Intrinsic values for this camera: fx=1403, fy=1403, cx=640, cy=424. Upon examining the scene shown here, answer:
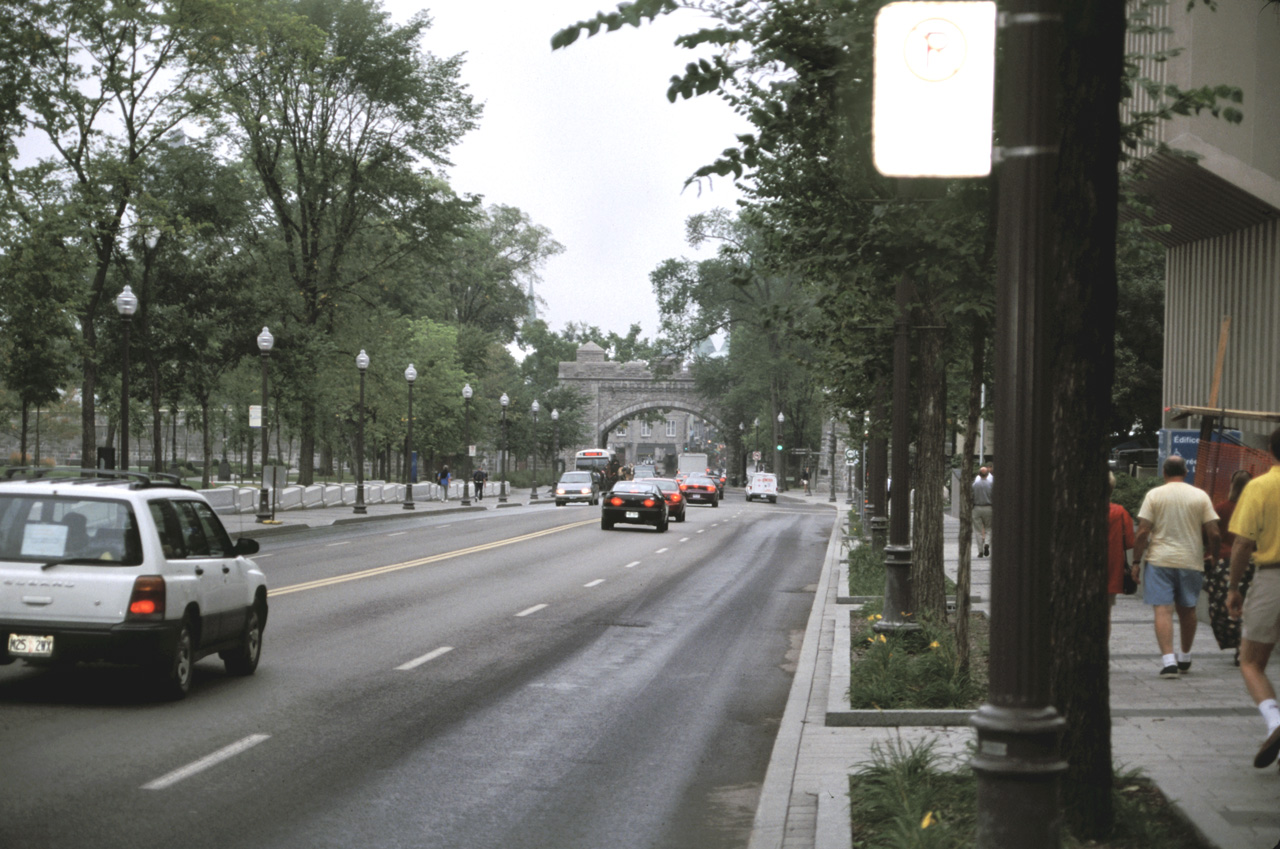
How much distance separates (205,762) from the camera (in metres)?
8.12

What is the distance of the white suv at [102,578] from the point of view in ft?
31.3

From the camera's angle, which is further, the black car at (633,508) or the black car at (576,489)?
the black car at (576,489)

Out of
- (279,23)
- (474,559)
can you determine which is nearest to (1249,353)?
(474,559)

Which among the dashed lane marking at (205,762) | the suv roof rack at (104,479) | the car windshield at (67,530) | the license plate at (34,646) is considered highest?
the suv roof rack at (104,479)

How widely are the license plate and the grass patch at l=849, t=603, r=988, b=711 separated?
5561 millimetres

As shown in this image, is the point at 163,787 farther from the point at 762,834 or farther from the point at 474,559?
the point at 474,559

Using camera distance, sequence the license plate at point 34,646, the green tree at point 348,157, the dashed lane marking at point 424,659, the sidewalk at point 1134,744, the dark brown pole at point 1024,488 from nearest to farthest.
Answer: the dark brown pole at point 1024,488, the sidewalk at point 1134,744, the license plate at point 34,646, the dashed lane marking at point 424,659, the green tree at point 348,157

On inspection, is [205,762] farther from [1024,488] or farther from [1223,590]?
[1223,590]

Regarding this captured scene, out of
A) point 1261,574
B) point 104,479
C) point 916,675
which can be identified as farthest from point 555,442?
point 1261,574

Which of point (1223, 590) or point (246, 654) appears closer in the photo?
point (246, 654)

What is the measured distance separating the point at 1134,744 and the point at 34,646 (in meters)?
7.21

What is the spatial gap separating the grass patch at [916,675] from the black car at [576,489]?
5263 cm

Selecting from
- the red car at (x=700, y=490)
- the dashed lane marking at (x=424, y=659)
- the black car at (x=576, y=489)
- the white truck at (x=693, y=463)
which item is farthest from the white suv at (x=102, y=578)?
the white truck at (x=693, y=463)

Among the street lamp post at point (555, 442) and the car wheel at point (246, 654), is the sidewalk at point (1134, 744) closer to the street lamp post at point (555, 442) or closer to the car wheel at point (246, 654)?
the car wheel at point (246, 654)
